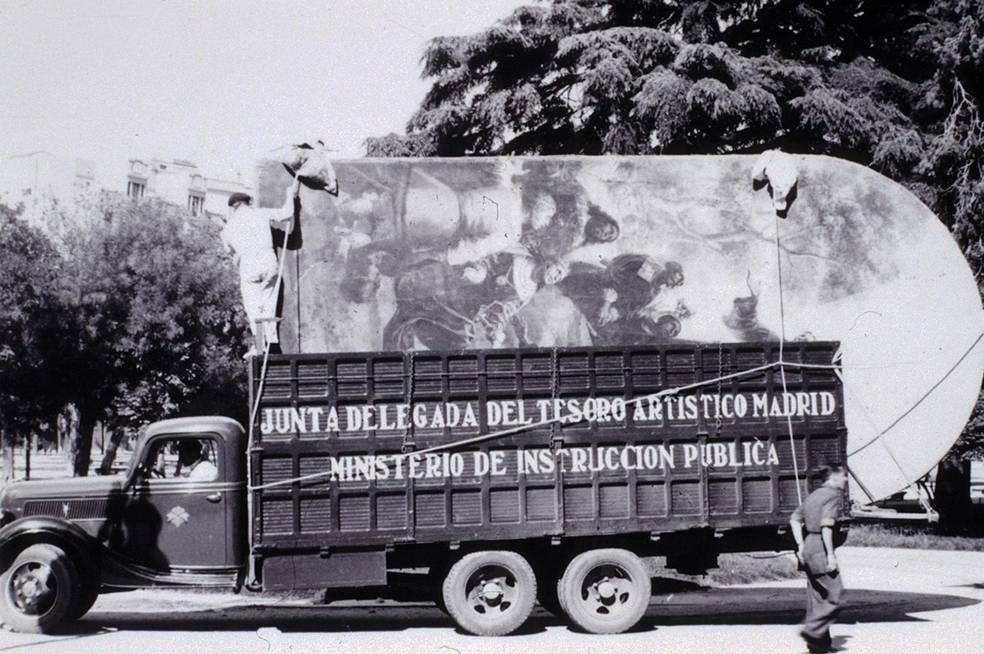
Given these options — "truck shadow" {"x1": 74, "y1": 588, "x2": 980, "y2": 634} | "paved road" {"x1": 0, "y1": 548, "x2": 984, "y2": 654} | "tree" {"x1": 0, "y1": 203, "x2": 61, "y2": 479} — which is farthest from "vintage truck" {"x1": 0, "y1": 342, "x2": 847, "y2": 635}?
"tree" {"x1": 0, "y1": 203, "x2": 61, "y2": 479}

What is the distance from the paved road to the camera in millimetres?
8711

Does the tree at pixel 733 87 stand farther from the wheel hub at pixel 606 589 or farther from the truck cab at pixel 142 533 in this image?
the truck cab at pixel 142 533

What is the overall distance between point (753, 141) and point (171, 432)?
11.7 metres

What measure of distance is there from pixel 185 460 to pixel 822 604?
5.95m

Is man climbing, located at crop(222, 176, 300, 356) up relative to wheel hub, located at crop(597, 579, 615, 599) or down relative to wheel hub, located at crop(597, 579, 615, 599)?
up

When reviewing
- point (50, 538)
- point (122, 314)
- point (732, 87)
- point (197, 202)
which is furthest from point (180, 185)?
point (50, 538)

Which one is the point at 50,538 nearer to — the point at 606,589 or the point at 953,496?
the point at 606,589

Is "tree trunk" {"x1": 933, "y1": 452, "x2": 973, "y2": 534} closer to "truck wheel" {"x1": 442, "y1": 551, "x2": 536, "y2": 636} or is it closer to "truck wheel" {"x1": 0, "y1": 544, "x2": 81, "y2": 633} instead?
"truck wheel" {"x1": 442, "y1": 551, "x2": 536, "y2": 636}

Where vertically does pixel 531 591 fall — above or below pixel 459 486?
below

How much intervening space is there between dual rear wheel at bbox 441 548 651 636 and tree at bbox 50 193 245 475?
13.4 metres

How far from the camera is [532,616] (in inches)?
410

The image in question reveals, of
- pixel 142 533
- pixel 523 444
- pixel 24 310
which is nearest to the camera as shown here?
pixel 523 444

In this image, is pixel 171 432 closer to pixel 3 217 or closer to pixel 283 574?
pixel 283 574

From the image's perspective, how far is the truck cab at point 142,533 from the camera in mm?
9242
